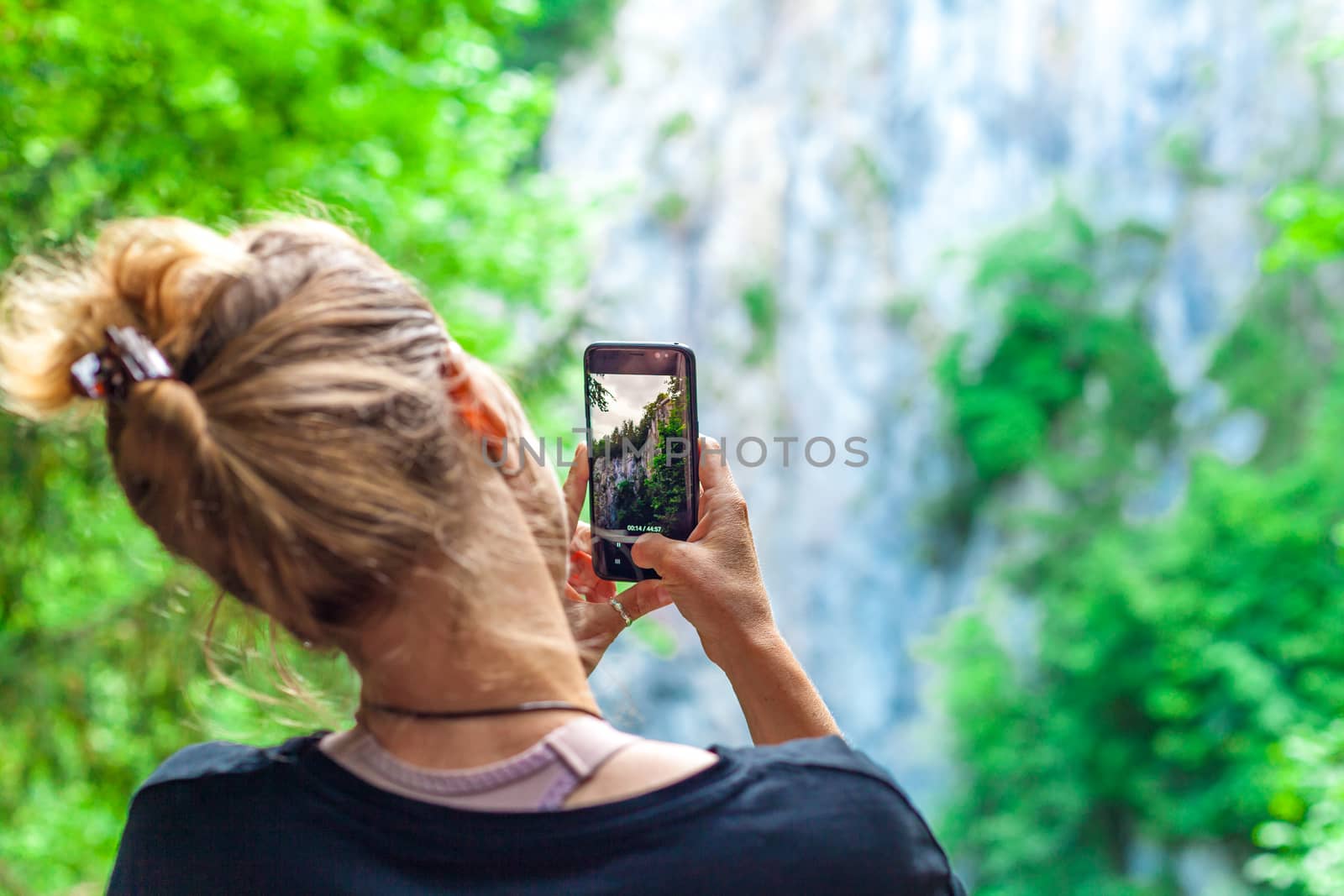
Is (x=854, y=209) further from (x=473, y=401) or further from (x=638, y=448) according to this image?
(x=473, y=401)

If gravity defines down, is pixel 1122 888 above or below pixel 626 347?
below

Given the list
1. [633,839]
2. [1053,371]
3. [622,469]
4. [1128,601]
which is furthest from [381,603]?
[1053,371]

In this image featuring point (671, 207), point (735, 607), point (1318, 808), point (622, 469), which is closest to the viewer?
point (735, 607)

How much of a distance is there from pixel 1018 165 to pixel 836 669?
5385 mm

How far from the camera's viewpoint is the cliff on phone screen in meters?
0.83

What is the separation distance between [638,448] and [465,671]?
30 cm

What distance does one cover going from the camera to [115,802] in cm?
281

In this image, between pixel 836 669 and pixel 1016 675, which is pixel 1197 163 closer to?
pixel 1016 675

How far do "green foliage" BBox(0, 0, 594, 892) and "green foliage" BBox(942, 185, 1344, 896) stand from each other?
5.40 meters

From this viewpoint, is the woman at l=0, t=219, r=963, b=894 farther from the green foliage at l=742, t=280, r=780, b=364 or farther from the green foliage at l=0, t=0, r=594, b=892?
the green foliage at l=742, t=280, r=780, b=364

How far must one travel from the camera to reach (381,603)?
589mm

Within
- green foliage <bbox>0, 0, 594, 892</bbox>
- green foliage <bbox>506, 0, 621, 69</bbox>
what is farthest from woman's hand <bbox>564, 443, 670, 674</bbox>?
green foliage <bbox>506, 0, 621, 69</bbox>

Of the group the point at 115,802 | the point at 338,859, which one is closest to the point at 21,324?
the point at 338,859

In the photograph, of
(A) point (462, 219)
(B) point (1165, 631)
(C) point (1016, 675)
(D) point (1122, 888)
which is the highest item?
(A) point (462, 219)
